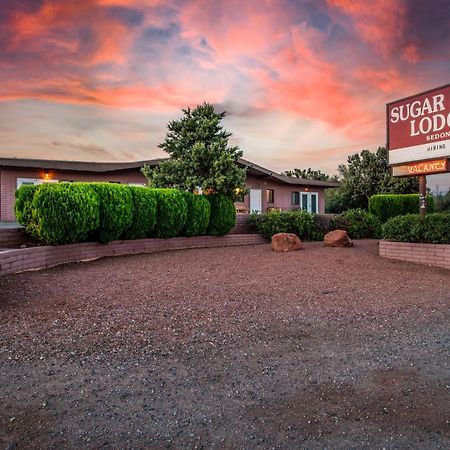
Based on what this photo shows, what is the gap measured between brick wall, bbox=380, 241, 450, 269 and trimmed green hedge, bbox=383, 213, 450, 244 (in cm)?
21

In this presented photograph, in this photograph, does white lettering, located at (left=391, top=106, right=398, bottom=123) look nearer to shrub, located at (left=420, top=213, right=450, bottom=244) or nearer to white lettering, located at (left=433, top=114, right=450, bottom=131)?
white lettering, located at (left=433, top=114, right=450, bottom=131)

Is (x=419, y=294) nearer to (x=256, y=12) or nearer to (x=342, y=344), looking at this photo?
(x=342, y=344)

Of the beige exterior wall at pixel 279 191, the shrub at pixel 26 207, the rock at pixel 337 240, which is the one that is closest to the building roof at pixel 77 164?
the beige exterior wall at pixel 279 191

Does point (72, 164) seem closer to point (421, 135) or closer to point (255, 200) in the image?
point (255, 200)

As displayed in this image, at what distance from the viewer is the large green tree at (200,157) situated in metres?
13.8

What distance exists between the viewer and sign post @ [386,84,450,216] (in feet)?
31.5

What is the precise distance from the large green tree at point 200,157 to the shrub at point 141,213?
11.1 ft

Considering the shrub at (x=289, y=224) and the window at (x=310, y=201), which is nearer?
the shrub at (x=289, y=224)

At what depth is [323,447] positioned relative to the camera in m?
2.14

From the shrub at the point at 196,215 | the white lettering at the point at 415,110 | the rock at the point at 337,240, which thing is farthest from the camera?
the shrub at the point at 196,215

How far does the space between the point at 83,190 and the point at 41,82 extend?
529 centimetres

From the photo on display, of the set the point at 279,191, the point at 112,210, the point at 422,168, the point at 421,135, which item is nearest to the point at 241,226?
the point at 112,210

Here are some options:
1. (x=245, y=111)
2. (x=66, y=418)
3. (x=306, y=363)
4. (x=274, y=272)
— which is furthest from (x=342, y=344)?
(x=245, y=111)

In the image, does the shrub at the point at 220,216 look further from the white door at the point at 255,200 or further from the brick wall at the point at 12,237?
the white door at the point at 255,200
